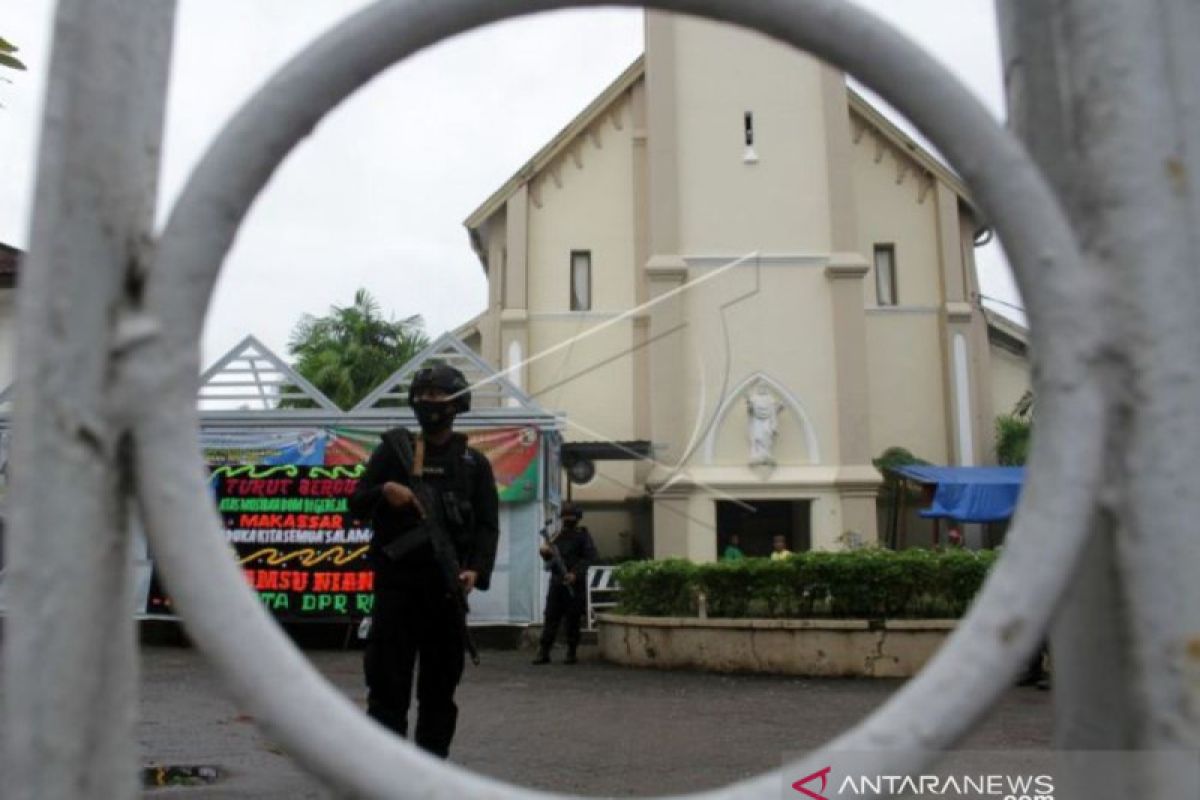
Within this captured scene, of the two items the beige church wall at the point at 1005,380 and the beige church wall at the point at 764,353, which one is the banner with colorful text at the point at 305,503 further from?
the beige church wall at the point at 1005,380

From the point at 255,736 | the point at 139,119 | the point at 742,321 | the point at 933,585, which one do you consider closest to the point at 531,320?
the point at 742,321

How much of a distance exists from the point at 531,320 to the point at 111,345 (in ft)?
68.8

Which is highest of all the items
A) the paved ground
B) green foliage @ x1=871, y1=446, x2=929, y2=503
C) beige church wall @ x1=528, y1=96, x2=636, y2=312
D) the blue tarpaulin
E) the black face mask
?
beige church wall @ x1=528, y1=96, x2=636, y2=312

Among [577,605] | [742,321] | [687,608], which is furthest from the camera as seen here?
[742,321]

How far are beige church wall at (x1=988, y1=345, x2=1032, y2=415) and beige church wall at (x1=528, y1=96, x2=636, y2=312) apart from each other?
320 inches

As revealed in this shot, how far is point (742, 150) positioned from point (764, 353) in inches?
145

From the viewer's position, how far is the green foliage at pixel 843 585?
1038cm

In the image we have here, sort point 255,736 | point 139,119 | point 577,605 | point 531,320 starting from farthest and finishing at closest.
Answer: point 531,320, point 577,605, point 255,736, point 139,119

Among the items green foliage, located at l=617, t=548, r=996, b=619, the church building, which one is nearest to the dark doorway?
the church building

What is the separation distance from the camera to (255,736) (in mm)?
6582

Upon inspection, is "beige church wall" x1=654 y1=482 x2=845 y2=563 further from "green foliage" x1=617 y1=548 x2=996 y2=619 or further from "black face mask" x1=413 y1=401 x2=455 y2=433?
"black face mask" x1=413 y1=401 x2=455 y2=433

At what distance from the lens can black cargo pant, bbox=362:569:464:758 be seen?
13.1ft

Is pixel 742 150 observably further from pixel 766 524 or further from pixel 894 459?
pixel 766 524

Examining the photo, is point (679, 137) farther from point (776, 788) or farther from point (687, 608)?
point (776, 788)
